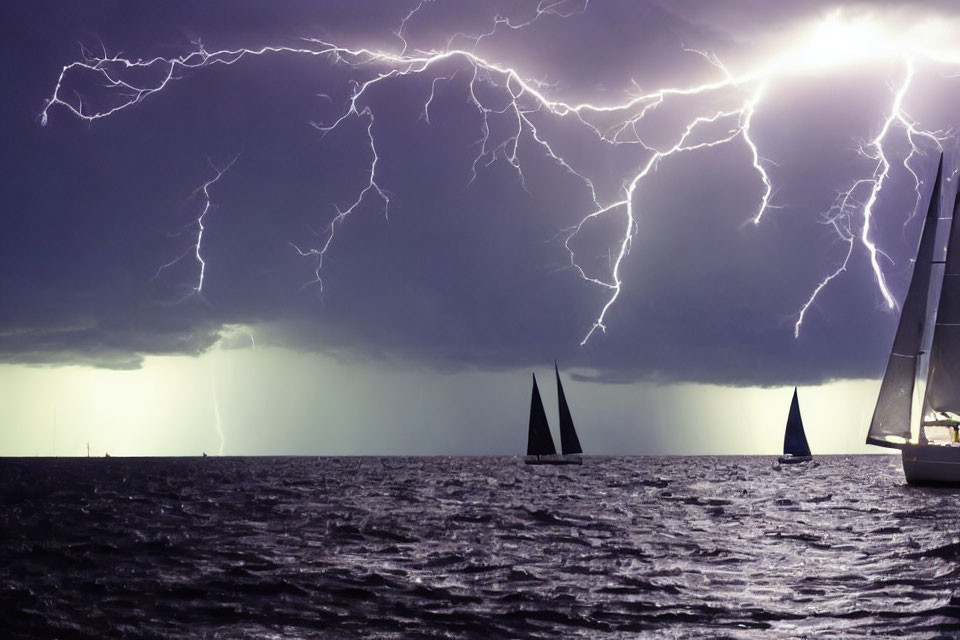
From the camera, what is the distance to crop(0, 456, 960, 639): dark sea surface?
1350 centimetres

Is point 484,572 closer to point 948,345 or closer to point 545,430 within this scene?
point 948,345

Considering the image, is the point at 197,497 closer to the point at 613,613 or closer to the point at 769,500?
the point at 769,500

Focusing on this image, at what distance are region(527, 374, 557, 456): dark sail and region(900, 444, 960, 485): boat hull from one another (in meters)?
32.3

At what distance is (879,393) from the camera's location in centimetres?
4572

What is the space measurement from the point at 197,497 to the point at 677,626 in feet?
115

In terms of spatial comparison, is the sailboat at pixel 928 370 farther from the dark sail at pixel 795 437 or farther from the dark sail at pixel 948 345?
the dark sail at pixel 795 437

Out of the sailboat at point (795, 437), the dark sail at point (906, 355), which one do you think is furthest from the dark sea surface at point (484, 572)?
the sailboat at point (795, 437)

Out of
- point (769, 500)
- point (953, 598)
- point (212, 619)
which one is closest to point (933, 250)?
point (769, 500)

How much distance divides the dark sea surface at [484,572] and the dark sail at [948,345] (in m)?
11.6

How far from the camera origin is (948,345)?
146 ft

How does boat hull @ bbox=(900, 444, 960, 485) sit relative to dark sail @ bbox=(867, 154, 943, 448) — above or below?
below

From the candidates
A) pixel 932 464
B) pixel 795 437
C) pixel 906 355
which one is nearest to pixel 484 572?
pixel 932 464

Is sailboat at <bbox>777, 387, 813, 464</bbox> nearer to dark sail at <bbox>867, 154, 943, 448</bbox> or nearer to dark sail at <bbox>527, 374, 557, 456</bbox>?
dark sail at <bbox>527, 374, 557, 456</bbox>

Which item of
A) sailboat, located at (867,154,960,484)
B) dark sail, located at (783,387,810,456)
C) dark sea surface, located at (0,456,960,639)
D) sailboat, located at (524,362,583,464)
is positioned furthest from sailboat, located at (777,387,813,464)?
dark sea surface, located at (0,456,960,639)
